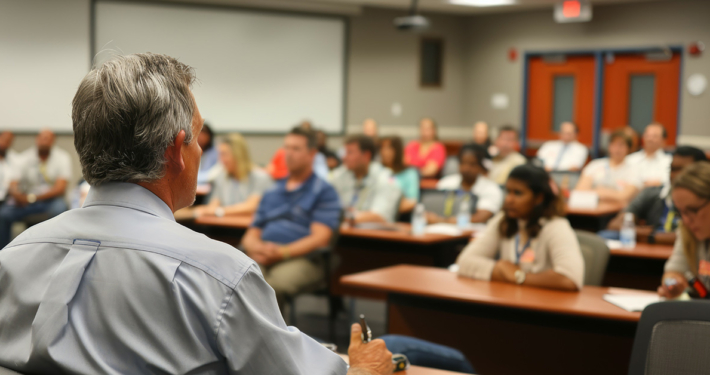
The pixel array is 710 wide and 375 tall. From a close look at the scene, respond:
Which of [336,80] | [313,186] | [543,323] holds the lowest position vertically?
[543,323]

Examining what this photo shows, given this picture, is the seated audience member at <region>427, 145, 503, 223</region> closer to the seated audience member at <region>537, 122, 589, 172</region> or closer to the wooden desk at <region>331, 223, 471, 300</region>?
the wooden desk at <region>331, 223, 471, 300</region>

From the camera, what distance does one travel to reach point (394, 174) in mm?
6668

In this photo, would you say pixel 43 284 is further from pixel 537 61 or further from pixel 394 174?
pixel 537 61

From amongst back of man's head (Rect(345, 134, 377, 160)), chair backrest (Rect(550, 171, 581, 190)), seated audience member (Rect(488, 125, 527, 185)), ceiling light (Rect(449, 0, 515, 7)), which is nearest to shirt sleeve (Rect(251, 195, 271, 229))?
back of man's head (Rect(345, 134, 377, 160))

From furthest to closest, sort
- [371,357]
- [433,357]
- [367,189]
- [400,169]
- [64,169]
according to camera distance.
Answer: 1. [64,169]
2. [400,169]
3. [367,189]
4. [433,357]
5. [371,357]

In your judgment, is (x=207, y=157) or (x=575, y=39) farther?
(x=575, y=39)

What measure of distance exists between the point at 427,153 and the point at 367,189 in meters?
3.77

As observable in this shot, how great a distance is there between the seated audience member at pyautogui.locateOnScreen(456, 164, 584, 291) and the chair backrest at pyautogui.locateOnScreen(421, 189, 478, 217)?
2.16 metres

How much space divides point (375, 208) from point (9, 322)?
463 cm

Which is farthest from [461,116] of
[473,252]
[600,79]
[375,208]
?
[473,252]

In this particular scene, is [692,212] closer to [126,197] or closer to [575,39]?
[126,197]

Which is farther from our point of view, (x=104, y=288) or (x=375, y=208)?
(x=375, y=208)

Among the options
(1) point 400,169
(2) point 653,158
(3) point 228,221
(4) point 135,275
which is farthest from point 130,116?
(2) point 653,158

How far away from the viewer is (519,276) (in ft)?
10.2
